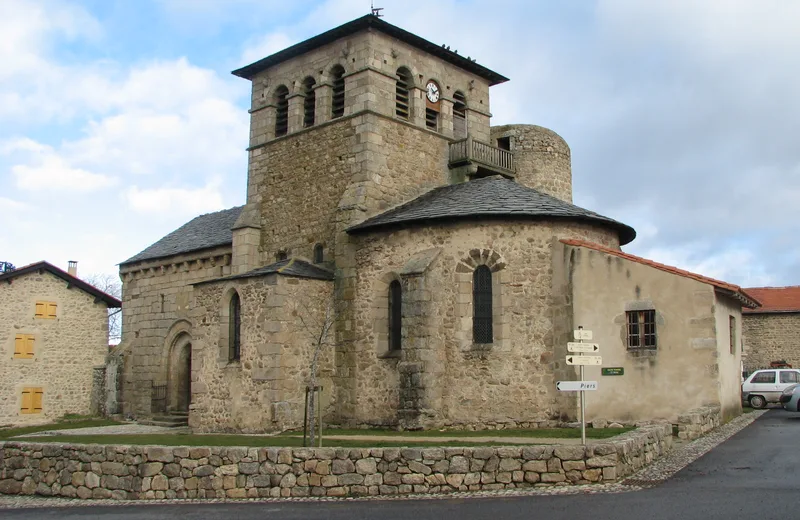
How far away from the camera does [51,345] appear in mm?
30641

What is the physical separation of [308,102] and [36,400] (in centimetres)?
1488

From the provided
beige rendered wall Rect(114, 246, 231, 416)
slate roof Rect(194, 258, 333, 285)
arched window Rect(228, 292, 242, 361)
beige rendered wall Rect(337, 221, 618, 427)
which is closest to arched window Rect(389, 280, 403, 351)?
beige rendered wall Rect(337, 221, 618, 427)

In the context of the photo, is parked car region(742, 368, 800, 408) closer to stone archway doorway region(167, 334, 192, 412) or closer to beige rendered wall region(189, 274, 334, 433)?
beige rendered wall region(189, 274, 334, 433)

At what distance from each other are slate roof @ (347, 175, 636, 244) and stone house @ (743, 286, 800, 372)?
16.1 m

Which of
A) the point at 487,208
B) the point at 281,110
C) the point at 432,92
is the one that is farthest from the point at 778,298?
the point at 281,110

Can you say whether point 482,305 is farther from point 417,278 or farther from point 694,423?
point 694,423

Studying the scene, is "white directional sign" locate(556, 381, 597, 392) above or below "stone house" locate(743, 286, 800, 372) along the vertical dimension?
below

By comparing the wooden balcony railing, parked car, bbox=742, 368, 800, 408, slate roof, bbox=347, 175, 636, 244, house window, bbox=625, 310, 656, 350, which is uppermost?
the wooden balcony railing

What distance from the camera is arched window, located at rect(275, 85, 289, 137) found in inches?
1059

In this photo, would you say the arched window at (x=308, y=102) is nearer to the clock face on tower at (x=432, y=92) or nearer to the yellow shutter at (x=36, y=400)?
the clock face on tower at (x=432, y=92)

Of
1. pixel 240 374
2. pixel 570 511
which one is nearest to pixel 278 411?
pixel 240 374

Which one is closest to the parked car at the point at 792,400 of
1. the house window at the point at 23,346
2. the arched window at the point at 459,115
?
the arched window at the point at 459,115

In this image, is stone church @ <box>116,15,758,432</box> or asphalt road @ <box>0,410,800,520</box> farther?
stone church @ <box>116,15,758,432</box>

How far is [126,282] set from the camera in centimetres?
A: 3203
